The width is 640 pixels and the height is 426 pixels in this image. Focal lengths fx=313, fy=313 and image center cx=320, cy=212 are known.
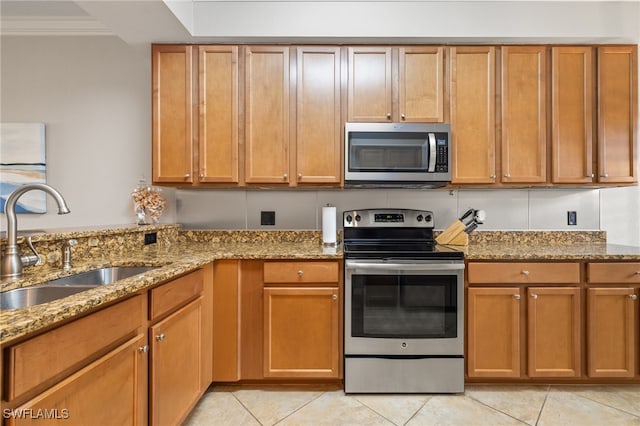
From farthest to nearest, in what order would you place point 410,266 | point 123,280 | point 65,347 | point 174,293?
1. point 410,266
2. point 174,293
3. point 123,280
4. point 65,347

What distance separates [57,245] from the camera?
1.59m

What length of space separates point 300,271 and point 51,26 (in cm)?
303

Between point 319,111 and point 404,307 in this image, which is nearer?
point 404,307

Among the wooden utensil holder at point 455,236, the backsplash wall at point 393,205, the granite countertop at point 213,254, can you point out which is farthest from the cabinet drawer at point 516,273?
the backsplash wall at point 393,205

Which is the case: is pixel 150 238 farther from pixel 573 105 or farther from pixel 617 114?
pixel 617 114

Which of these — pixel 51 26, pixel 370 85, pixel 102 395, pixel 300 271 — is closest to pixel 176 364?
pixel 102 395

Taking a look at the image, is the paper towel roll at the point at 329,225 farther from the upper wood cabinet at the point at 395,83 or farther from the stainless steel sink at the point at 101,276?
the stainless steel sink at the point at 101,276

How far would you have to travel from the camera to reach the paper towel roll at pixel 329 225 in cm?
238

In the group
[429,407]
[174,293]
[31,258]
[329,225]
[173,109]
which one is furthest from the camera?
[329,225]

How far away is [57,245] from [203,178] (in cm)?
96

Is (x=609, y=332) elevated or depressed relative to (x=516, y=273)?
depressed

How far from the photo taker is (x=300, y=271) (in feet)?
6.64

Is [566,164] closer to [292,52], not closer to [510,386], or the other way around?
[510,386]

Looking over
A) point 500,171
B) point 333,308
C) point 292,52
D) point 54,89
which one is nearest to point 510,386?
point 333,308
